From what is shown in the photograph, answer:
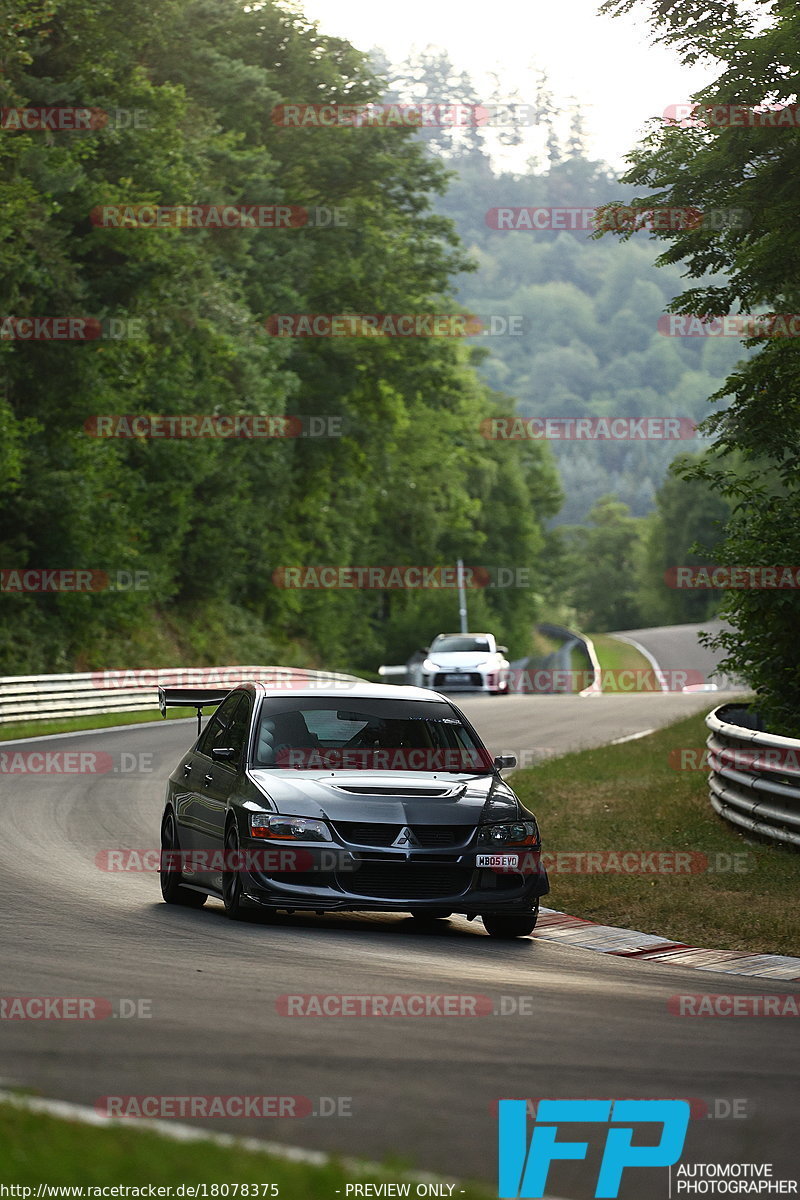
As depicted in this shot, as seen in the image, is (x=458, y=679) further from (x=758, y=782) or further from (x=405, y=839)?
(x=405, y=839)

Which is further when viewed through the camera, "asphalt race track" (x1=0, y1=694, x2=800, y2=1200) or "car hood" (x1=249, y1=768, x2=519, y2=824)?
"car hood" (x1=249, y1=768, x2=519, y2=824)

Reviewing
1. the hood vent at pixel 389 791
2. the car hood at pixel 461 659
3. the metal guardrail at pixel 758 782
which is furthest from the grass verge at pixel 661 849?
the car hood at pixel 461 659

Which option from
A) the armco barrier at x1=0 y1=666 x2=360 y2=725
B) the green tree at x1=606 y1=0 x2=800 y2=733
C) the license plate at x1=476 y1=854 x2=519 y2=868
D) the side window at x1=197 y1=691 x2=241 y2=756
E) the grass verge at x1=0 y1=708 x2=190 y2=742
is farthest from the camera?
the armco barrier at x1=0 y1=666 x2=360 y2=725

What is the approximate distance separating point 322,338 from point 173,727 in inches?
943

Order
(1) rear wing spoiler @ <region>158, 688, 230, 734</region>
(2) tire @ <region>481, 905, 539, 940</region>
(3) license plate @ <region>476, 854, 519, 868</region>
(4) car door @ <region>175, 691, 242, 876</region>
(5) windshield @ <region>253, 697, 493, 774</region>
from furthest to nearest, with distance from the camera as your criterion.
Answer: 1. (1) rear wing spoiler @ <region>158, 688, 230, 734</region>
2. (4) car door @ <region>175, 691, 242, 876</region>
3. (5) windshield @ <region>253, 697, 493, 774</region>
4. (2) tire @ <region>481, 905, 539, 940</region>
5. (3) license plate @ <region>476, 854, 519, 868</region>

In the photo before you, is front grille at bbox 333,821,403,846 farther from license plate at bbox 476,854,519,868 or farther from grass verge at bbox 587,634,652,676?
grass verge at bbox 587,634,652,676

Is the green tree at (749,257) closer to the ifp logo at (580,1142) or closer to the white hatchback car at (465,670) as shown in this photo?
the ifp logo at (580,1142)

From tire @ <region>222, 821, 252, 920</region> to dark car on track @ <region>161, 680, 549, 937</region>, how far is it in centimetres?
1

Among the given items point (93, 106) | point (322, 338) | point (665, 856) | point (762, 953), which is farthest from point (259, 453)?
point (762, 953)

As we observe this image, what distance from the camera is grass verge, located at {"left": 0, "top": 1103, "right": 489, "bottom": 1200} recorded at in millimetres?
4578

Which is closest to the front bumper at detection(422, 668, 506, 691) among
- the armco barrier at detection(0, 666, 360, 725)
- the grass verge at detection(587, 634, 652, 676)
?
the armco barrier at detection(0, 666, 360, 725)

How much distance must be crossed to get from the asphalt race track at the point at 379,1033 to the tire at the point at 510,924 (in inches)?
5.3

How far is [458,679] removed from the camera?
48688 mm

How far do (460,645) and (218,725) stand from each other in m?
37.9
